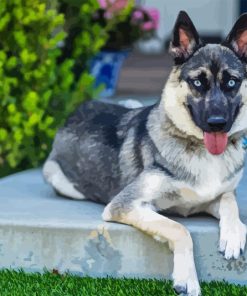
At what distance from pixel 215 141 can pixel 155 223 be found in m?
0.46

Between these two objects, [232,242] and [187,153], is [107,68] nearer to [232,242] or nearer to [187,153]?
[187,153]

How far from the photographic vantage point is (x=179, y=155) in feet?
14.5

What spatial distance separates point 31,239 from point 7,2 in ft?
6.65

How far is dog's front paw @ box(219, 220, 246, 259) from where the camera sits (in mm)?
4242

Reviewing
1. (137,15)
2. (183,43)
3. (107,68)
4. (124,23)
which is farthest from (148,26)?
(183,43)

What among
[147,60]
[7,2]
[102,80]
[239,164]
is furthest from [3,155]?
[147,60]

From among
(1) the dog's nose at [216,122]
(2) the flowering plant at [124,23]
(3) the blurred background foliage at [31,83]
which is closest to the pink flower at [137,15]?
(2) the flowering plant at [124,23]

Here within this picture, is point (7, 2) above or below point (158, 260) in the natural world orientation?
above

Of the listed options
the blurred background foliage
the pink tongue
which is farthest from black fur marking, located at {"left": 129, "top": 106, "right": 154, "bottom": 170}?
the blurred background foliage

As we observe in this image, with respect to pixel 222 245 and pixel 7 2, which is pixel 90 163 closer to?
pixel 222 245

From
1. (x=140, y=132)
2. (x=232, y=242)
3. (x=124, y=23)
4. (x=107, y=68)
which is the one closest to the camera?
(x=232, y=242)

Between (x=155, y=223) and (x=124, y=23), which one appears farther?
(x=124, y=23)

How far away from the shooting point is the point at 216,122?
413 cm

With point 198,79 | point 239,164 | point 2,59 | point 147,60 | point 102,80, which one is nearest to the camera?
point 198,79
